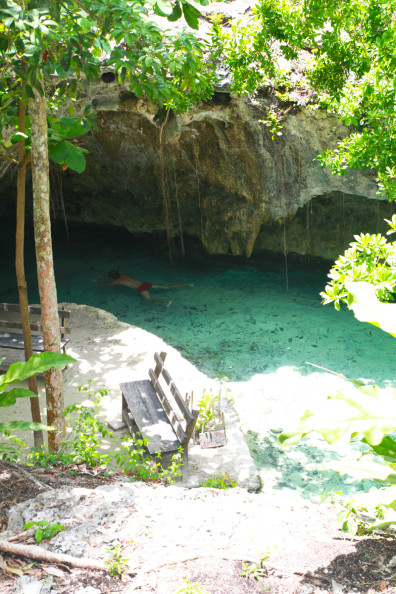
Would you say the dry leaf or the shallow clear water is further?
the shallow clear water

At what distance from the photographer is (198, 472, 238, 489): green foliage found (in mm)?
4091

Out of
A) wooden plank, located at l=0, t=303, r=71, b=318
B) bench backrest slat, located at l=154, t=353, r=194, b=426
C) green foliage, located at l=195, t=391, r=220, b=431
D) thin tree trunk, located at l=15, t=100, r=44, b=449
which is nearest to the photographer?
thin tree trunk, located at l=15, t=100, r=44, b=449

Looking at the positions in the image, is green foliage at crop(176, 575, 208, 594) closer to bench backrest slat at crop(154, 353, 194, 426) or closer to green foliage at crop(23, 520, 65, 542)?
green foliage at crop(23, 520, 65, 542)

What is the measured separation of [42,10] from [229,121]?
21.3ft

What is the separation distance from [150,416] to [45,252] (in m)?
1.97

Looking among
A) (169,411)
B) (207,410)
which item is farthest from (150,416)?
(207,410)

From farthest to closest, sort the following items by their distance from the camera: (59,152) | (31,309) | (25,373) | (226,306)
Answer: (226,306) < (31,309) < (59,152) < (25,373)

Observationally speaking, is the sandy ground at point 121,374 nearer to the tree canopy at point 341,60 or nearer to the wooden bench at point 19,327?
the wooden bench at point 19,327

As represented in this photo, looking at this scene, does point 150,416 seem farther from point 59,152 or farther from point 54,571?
point 54,571

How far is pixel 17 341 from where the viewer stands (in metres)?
6.82

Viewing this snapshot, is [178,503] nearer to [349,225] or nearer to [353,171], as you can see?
[353,171]

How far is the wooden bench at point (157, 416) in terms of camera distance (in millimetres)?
4648

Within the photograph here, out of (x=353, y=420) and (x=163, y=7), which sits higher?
(x=163, y=7)

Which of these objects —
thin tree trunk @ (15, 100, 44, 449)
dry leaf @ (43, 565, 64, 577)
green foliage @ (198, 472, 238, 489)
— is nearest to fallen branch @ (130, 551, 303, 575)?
dry leaf @ (43, 565, 64, 577)
